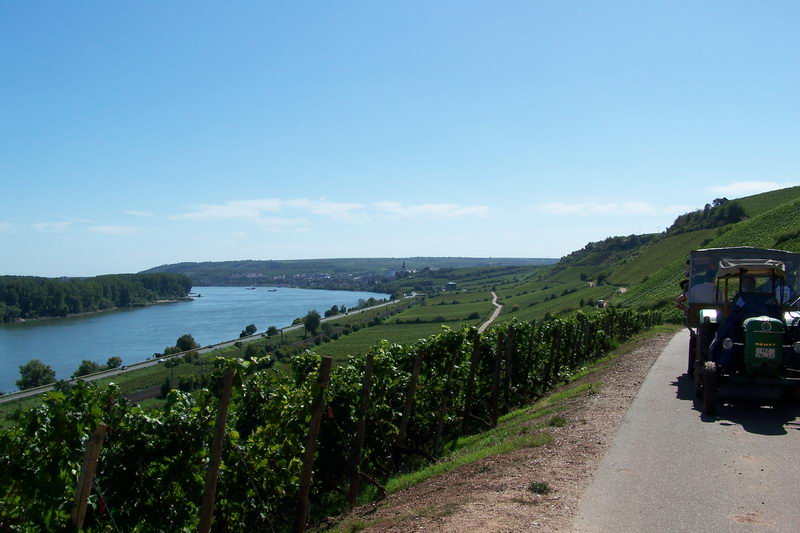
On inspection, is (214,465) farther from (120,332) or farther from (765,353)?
(120,332)

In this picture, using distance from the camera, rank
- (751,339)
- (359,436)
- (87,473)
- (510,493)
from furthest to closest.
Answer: (751,339), (359,436), (510,493), (87,473)

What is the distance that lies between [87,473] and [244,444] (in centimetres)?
260

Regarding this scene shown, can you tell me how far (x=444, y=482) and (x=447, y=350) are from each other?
4.11 metres

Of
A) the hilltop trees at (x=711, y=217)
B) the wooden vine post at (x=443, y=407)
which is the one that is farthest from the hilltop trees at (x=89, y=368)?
the hilltop trees at (x=711, y=217)

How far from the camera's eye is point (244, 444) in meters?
6.63

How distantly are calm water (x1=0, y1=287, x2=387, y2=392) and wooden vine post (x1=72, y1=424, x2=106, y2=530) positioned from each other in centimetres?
6030

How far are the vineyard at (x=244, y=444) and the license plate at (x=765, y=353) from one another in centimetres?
446

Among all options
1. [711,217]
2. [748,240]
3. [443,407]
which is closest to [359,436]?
[443,407]

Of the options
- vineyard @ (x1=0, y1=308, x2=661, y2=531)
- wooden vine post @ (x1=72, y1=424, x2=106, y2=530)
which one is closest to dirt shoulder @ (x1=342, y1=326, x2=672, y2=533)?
vineyard @ (x1=0, y1=308, x2=661, y2=531)

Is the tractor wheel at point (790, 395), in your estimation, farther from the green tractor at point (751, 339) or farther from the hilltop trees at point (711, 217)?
the hilltop trees at point (711, 217)

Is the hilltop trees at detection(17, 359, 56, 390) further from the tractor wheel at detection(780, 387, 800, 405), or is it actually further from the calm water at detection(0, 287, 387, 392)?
the tractor wheel at detection(780, 387, 800, 405)

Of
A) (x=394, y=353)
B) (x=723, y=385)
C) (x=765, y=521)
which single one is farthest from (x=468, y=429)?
(x=765, y=521)

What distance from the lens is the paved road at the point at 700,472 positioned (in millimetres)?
5363

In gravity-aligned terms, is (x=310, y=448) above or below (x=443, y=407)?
above
